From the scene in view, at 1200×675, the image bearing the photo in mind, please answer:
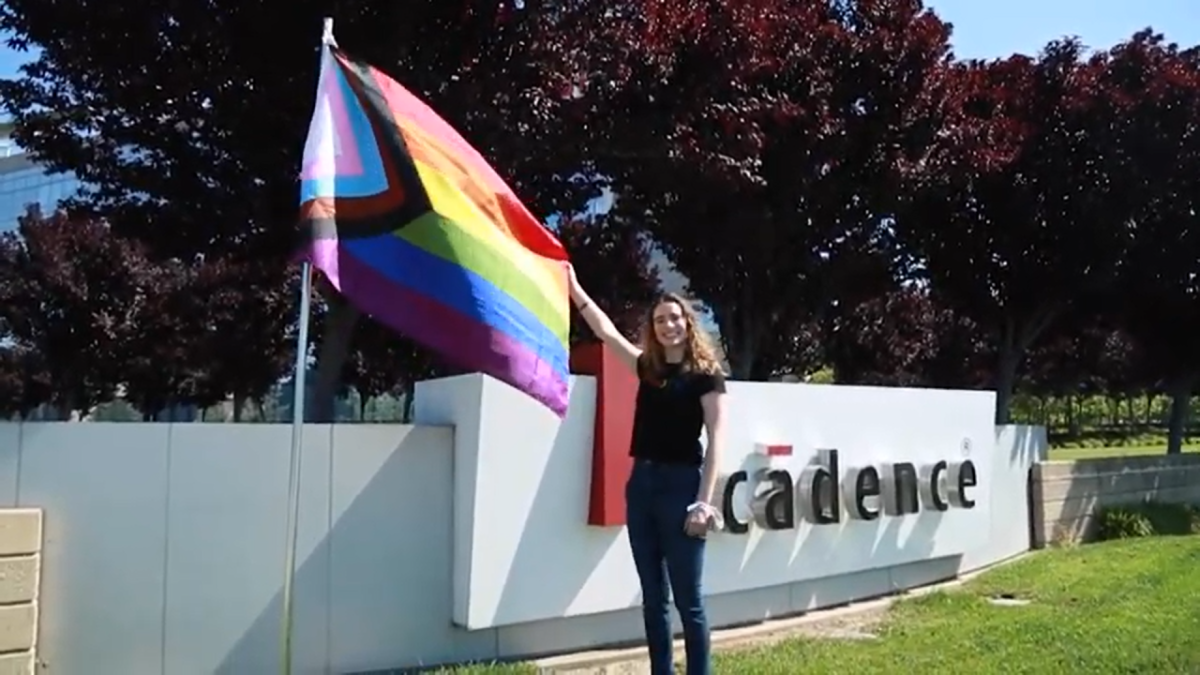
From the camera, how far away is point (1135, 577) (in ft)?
30.2

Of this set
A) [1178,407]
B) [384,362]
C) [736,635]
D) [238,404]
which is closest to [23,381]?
[238,404]

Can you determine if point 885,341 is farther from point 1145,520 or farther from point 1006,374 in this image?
point 1145,520

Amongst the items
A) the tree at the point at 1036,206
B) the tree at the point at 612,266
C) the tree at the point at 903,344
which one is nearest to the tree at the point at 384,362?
the tree at the point at 612,266

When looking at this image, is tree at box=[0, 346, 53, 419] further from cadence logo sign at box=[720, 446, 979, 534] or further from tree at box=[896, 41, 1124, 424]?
cadence logo sign at box=[720, 446, 979, 534]

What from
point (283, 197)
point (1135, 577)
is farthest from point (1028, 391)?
point (283, 197)

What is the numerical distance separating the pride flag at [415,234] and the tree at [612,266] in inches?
215

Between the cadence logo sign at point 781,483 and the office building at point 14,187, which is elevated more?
the office building at point 14,187

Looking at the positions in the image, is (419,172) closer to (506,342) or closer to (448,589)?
(506,342)

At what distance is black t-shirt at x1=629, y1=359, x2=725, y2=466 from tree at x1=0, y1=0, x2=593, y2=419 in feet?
10.6

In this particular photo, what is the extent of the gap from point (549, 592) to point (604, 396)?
1113 millimetres

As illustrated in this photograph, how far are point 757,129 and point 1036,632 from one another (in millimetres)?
4072

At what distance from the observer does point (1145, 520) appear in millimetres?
12711

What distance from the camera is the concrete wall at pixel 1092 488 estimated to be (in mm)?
11570

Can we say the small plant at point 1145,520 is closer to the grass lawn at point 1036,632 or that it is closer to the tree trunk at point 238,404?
the grass lawn at point 1036,632
